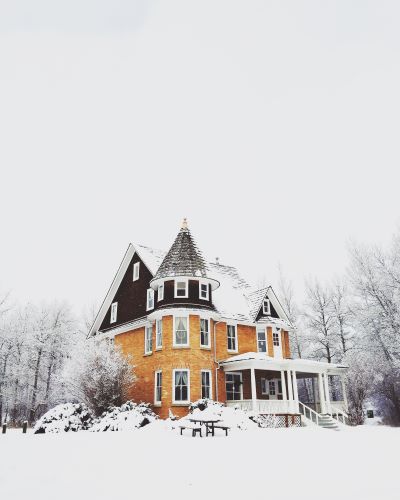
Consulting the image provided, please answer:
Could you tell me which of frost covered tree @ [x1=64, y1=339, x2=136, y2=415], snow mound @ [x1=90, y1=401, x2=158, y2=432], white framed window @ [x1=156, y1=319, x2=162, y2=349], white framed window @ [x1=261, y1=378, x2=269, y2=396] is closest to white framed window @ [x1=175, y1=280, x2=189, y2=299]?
white framed window @ [x1=156, y1=319, x2=162, y2=349]

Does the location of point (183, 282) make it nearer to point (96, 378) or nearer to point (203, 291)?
point (203, 291)

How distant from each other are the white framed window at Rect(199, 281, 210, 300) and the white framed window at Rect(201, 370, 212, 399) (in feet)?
15.4

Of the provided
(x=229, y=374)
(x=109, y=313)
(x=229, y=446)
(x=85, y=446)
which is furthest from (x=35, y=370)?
(x=229, y=446)

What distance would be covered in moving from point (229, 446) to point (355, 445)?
4.91 meters

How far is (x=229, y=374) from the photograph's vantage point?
89.8 ft

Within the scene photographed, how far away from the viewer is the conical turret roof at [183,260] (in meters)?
26.7

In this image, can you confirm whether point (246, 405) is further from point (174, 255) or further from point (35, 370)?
point (35, 370)

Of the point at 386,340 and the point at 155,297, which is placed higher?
the point at 155,297

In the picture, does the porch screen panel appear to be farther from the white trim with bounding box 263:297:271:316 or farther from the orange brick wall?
the white trim with bounding box 263:297:271:316

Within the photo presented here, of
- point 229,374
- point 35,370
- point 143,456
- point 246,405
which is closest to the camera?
point 143,456

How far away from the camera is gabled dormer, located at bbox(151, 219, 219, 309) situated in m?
26.4

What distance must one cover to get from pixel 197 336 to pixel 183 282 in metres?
3.56

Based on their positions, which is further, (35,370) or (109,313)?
(35,370)

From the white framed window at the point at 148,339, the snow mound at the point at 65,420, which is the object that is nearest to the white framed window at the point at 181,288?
the white framed window at the point at 148,339
